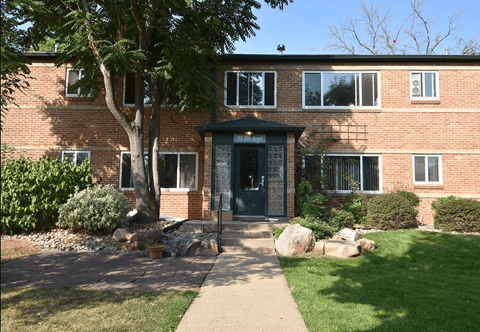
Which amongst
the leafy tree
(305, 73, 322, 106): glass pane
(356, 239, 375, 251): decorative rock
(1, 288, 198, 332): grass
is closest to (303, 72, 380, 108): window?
(305, 73, 322, 106): glass pane

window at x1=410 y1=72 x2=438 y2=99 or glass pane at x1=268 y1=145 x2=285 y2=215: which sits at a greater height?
window at x1=410 y1=72 x2=438 y2=99

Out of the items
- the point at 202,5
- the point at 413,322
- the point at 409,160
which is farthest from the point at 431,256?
the point at 202,5

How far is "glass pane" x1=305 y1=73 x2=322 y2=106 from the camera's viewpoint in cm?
1287

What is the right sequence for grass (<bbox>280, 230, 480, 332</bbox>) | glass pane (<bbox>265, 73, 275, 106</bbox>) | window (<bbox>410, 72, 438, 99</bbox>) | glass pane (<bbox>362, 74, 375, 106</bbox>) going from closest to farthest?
grass (<bbox>280, 230, 480, 332</bbox>)
window (<bbox>410, 72, 438, 99</bbox>)
glass pane (<bbox>362, 74, 375, 106</bbox>)
glass pane (<bbox>265, 73, 275, 106</bbox>)

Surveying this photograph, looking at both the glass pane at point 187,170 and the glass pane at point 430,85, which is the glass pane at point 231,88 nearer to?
the glass pane at point 187,170

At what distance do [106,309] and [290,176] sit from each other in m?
7.57

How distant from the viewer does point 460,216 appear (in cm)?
1036

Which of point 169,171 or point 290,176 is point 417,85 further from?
point 169,171

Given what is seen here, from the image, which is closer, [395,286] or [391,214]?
[395,286]

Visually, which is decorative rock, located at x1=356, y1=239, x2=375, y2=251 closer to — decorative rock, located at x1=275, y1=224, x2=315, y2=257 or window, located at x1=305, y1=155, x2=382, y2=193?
decorative rock, located at x1=275, y1=224, x2=315, y2=257

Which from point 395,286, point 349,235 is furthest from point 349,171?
point 395,286

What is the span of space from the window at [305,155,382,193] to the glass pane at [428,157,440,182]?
6.00ft

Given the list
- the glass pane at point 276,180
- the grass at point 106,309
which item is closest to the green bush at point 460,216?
the glass pane at point 276,180

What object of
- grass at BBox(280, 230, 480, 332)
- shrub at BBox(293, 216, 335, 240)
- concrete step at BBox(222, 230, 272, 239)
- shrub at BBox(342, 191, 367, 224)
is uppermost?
shrub at BBox(342, 191, 367, 224)
